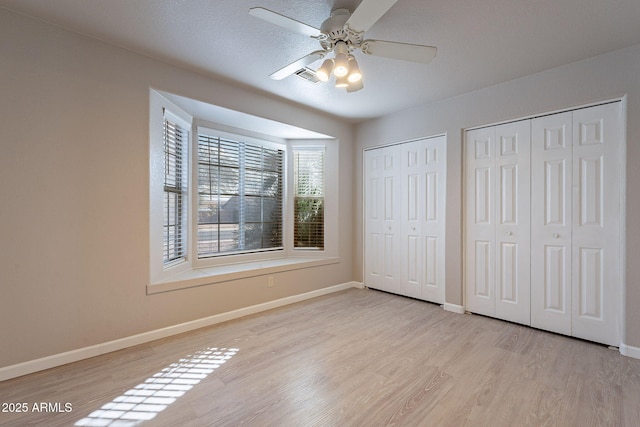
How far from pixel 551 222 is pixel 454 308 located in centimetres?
142

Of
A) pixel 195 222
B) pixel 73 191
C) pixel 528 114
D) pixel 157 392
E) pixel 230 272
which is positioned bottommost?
pixel 157 392

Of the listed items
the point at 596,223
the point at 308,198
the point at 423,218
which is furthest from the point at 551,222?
the point at 308,198

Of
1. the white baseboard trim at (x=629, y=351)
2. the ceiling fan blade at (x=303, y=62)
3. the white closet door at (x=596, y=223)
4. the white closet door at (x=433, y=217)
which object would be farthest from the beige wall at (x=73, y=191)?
the white baseboard trim at (x=629, y=351)

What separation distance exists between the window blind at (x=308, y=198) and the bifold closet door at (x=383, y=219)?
2.39 ft

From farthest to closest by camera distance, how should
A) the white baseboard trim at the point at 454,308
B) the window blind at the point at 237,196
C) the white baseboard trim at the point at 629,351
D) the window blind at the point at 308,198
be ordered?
1. the window blind at the point at 308,198
2. the window blind at the point at 237,196
3. the white baseboard trim at the point at 454,308
4. the white baseboard trim at the point at 629,351

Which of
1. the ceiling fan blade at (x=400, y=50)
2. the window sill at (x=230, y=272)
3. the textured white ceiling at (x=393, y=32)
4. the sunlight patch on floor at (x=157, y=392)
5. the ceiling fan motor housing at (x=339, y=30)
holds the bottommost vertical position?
the sunlight patch on floor at (x=157, y=392)

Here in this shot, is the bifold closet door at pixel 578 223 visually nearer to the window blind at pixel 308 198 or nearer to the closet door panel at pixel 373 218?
the closet door panel at pixel 373 218

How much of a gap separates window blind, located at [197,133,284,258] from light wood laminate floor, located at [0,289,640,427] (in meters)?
1.25

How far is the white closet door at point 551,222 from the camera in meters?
2.81

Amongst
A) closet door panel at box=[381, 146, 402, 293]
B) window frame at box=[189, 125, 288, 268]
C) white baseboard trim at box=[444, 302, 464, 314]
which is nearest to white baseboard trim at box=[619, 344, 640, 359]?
white baseboard trim at box=[444, 302, 464, 314]

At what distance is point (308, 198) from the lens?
455 cm

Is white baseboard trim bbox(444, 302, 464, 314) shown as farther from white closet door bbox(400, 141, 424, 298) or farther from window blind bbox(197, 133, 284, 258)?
window blind bbox(197, 133, 284, 258)

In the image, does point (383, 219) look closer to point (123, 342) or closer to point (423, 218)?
point (423, 218)

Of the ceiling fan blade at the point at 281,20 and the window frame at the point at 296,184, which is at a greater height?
the ceiling fan blade at the point at 281,20
